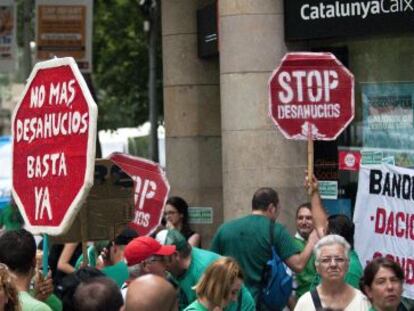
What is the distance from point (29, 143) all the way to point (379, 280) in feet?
7.25

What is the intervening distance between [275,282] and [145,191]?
155 centimetres

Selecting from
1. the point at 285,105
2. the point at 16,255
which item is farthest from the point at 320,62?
the point at 16,255

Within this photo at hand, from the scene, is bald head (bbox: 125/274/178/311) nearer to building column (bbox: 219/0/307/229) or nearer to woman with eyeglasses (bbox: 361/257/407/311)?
woman with eyeglasses (bbox: 361/257/407/311)

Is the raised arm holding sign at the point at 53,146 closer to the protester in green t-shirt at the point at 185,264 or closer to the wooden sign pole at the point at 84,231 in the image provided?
the wooden sign pole at the point at 84,231

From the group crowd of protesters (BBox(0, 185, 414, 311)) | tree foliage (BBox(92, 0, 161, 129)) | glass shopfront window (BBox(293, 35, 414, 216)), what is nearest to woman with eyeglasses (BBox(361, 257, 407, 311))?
crowd of protesters (BBox(0, 185, 414, 311))

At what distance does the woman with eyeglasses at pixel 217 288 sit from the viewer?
26.7ft

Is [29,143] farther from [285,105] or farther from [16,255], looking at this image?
[285,105]

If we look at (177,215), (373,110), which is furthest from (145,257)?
(373,110)

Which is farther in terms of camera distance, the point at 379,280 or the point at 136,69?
the point at 136,69

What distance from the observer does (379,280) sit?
28.8 feet

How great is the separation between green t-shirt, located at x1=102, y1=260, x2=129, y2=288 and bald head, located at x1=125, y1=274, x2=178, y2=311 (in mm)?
4231

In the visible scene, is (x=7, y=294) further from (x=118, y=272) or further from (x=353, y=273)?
(x=353, y=273)

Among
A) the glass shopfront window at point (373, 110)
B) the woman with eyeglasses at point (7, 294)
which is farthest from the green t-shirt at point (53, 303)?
the glass shopfront window at point (373, 110)

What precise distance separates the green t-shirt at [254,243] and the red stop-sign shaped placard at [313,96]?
0.88m
